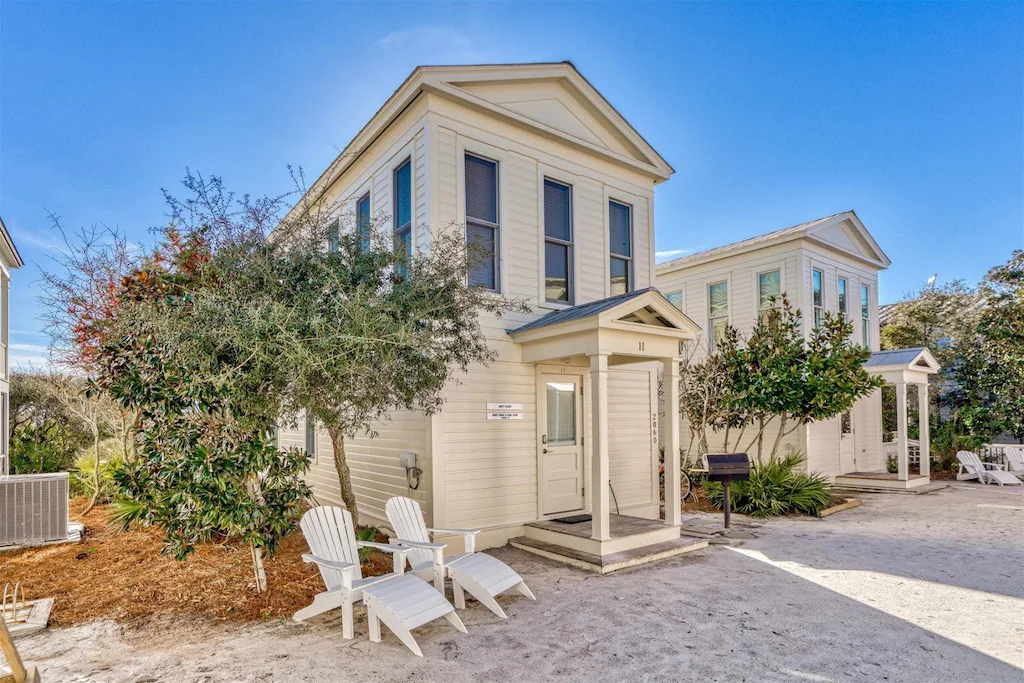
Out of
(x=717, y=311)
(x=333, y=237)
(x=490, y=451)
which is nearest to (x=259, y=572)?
(x=490, y=451)

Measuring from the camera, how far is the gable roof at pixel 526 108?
23.5ft

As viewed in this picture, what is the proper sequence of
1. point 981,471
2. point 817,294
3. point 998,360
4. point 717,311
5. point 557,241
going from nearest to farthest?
point 557,241
point 981,471
point 817,294
point 998,360
point 717,311

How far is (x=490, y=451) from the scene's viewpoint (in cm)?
726

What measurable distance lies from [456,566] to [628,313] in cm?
349

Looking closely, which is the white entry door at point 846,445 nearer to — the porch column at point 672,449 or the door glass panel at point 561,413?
the porch column at point 672,449

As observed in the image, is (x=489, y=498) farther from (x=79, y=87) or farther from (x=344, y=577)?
(x=79, y=87)

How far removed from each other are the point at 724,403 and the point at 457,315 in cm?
749

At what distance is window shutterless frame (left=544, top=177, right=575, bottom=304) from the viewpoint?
8289 mm

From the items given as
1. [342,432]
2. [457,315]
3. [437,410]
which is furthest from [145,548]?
[457,315]

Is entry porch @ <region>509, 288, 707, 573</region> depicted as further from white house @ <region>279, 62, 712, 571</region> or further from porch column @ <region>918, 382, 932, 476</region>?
porch column @ <region>918, 382, 932, 476</region>

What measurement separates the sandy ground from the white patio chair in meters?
0.17

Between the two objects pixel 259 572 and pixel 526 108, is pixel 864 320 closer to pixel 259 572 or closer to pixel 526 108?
pixel 526 108

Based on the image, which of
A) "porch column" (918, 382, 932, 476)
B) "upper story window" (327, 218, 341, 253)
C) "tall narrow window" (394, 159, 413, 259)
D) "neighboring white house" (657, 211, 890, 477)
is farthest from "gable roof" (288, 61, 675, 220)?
"porch column" (918, 382, 932, 476)

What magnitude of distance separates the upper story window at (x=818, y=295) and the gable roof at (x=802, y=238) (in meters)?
0.75
